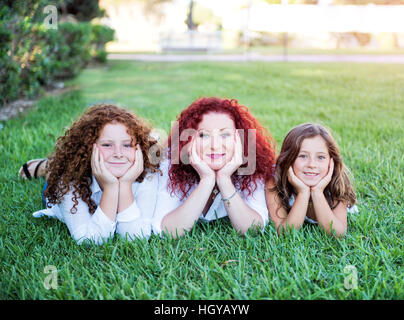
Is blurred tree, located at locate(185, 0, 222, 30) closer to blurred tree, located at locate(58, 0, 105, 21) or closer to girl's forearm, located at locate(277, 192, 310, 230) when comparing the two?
blurred tree, located at locate(58, 0, 105, 21)

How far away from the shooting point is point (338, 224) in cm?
247

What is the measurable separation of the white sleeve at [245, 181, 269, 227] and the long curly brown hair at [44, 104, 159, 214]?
0.65 metres

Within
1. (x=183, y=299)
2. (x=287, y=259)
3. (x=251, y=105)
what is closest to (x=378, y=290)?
(x=287, y=259)

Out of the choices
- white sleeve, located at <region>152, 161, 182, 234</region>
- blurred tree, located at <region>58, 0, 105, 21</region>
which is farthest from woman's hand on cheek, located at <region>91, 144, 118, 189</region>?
blurred tree, located at <region>58, 0, 105, 21</region>

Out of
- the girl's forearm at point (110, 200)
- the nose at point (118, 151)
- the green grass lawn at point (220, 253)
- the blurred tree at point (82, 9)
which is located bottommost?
the green grass lawn at point (220, 253)

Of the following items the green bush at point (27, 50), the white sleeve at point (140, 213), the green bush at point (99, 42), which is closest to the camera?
the white sleeve at point (140, 213)

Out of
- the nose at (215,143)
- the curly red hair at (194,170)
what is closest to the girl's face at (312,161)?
the curly red hair at (194,170)

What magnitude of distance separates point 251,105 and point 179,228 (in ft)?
13.9

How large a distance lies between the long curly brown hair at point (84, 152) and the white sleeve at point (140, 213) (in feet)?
0.21

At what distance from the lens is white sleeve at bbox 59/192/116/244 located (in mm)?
2367

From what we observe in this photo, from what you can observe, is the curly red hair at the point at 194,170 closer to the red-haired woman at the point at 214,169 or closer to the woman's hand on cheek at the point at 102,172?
the red-haired woman at the point at 214,169

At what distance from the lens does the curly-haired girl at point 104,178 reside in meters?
2.38
